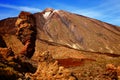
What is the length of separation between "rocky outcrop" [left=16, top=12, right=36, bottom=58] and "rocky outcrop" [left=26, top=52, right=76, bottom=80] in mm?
28891

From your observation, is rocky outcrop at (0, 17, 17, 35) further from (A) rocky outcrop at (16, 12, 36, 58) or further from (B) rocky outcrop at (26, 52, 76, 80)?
(B) rocky outcrop at (26, 52, 76, 80)

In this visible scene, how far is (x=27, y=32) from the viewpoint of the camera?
45.5m

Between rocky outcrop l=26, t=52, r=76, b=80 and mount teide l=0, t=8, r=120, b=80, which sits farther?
mount teide l=0, t=8, r=120, b=80

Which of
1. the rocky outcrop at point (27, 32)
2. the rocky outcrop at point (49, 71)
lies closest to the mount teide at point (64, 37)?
the rocky outcrop at point (27, 32)

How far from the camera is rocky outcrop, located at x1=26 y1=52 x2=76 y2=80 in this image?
1256cm

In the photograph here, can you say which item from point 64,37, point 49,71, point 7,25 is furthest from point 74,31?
point 49,71

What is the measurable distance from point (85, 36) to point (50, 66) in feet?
418

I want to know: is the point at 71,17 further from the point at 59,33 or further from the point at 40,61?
the point at 40,61

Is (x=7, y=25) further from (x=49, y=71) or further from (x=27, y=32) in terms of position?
(x=49, y=71)

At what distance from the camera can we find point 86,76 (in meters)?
14.2

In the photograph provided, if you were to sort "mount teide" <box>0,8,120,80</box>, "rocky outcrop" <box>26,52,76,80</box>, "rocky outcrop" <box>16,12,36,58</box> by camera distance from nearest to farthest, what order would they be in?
"rocky outcrop" <box>26,52,76,80</box>, "rocky outcrop" <box>16,12,36,58</box>, "mount teide" <box>0,8,120,80</box>

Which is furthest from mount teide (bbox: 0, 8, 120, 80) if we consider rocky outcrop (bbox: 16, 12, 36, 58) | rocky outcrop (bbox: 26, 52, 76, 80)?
rocky outcrop (bbox: 26, 52, 76, 80)

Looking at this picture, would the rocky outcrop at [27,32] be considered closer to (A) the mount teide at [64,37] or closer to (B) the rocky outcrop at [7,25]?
(A) the mount teide at [64,37]

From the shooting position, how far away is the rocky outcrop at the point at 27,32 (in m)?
44.1
